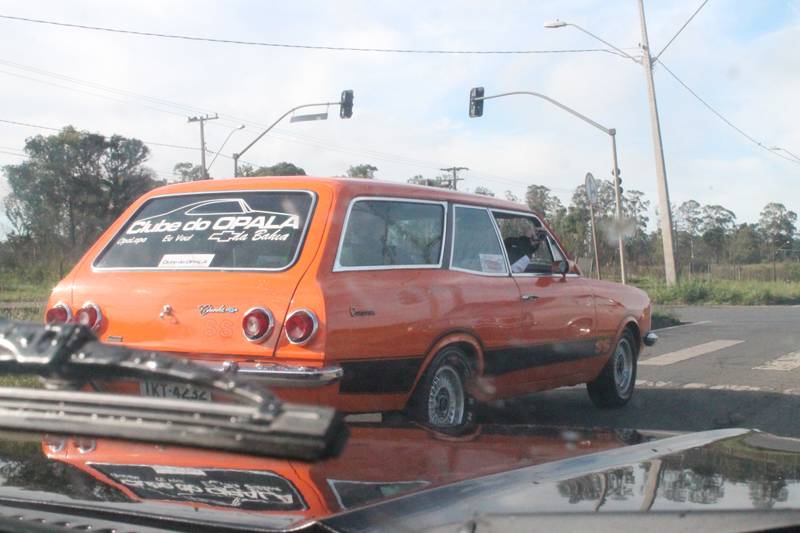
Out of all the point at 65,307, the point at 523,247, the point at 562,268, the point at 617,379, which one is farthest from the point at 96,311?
the point at 617,379

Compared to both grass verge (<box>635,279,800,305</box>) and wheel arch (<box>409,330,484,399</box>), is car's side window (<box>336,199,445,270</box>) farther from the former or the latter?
grass verge (<box>635,279,800,305</box>)

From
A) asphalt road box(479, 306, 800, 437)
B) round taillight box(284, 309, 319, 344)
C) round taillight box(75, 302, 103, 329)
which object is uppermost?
round taillight box(75, 302, 103, 329)

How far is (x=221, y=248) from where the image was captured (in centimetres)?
535

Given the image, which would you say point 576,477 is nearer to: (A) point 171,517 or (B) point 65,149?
(A) point 171,517

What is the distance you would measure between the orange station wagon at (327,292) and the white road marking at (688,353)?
16.1 feet

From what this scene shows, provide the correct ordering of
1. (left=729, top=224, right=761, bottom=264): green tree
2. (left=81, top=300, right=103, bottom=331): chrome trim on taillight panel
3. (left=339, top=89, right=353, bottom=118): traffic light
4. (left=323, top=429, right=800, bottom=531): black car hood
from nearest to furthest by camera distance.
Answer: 1. (left=323, top=429, right=800, bottom=531): black car hood
2. (left=81, top=300, right=103, bottom=331): chrome trim on taillight panel
3. (left=339, top=89, right=353, bottom=118): traffic light
4. (left=729, top=224, right=761, bottom=264): green tree

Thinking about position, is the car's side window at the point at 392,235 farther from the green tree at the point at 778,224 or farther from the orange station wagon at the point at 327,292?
the green tree at the point at 778,224

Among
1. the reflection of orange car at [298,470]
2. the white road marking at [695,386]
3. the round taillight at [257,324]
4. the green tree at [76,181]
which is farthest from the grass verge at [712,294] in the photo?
the reflection of orange car at [298,470]

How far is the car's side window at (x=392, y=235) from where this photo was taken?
5.32 metres

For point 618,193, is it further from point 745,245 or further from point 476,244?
point 745,245

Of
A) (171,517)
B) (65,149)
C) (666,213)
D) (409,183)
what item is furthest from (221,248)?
(65,149)

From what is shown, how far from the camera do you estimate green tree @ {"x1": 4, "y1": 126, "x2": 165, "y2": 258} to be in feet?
91.7

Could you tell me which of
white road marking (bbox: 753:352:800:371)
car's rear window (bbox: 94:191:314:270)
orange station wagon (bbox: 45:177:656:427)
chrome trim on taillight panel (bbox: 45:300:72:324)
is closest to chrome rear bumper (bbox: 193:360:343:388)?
orange station wagon (bbox: 45:177:656:427)

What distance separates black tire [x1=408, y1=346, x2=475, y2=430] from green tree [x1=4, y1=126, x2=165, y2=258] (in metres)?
21.9
